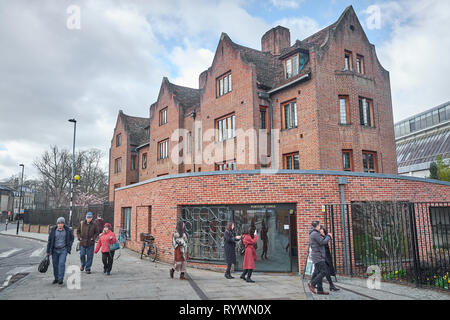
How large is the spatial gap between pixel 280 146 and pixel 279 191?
6.78 metres

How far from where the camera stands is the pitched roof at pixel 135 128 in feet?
111

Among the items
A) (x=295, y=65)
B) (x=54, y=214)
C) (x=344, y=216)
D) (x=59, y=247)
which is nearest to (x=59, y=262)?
(x=59, y=247)

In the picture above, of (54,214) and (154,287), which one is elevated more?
(54,214)

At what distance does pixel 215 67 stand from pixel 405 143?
131 ft

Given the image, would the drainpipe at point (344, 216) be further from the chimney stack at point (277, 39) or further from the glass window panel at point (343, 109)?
the chimney stack at point (277, 39)

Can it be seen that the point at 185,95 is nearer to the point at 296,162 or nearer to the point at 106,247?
the point at 296,162

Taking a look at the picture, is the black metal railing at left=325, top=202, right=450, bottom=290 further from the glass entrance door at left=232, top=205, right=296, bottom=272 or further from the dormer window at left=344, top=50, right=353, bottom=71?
the dormer window at left=344, top=50, right=353, bottom=71

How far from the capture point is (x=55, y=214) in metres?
31.2

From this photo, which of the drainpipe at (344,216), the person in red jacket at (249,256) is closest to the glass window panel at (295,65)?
the drainpipe at (344,216)

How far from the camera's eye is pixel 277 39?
22656 millimetres
